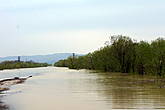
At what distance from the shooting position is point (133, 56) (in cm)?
9188

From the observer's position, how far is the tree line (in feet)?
243

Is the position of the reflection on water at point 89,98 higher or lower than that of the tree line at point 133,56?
lower

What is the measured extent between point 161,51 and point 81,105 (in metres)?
48.5

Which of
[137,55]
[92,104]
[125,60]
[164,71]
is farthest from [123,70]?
[92,104]

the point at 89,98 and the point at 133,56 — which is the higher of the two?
the point at 133,56

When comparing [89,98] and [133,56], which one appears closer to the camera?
[89,98]

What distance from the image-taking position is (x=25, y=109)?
25.6m

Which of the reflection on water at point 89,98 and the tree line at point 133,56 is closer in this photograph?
the reflection on water at point 89,98

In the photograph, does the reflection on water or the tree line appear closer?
the reflection on water

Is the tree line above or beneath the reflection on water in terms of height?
above

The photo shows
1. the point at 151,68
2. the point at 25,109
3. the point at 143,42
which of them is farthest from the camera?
the point at 143,42

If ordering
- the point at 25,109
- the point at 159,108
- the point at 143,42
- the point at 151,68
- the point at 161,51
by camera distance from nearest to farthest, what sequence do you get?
the point at 159,108, the point at 25,109, the point at 161,51, the point at 151,68, the point at 143,42

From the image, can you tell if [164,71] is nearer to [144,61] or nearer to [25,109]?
[144,61]

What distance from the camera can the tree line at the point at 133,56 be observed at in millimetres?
74069
